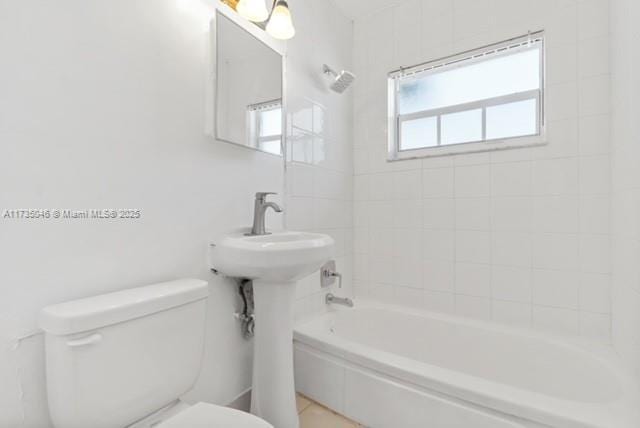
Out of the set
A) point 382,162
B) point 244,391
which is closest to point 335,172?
point 382,162

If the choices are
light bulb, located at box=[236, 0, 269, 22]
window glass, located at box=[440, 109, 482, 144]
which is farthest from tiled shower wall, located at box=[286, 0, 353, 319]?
window glass, located at box=[440, 109, 482, 144]

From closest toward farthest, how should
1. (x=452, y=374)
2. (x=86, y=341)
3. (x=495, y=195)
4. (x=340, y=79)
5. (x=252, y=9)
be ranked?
(x=86, y=341) → (x=452, y=374) → (x=252, y=9) → (x=495, y=195) → (x=340, y=79)

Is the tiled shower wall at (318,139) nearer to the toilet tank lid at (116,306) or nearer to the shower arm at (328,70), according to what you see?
the shower arm at (328,70)

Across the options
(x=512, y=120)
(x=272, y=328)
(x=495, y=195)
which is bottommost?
(x=272, y=328)

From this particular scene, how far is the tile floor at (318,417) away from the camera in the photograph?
1409 millimetres

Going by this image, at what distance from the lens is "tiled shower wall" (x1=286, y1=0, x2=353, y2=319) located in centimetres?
179

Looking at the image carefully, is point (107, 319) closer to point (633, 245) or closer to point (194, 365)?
point (194, 365)

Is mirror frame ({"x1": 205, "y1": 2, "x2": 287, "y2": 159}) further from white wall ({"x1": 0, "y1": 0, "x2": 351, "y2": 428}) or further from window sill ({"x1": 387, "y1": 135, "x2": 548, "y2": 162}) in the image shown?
window sill ({"x1": 387, "y1": 135, "x2": 548, "y2": 162})

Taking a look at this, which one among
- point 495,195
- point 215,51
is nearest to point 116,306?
point 215,51

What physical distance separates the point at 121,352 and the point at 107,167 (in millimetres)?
565

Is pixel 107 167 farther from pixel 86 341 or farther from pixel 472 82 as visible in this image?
pixel 472 82

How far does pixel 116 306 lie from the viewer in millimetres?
830

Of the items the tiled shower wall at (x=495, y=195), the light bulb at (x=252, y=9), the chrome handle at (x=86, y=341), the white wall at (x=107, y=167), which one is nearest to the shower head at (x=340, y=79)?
the tiled shower wall at (x=495, y=195)

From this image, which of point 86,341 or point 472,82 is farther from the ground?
point 472,82
